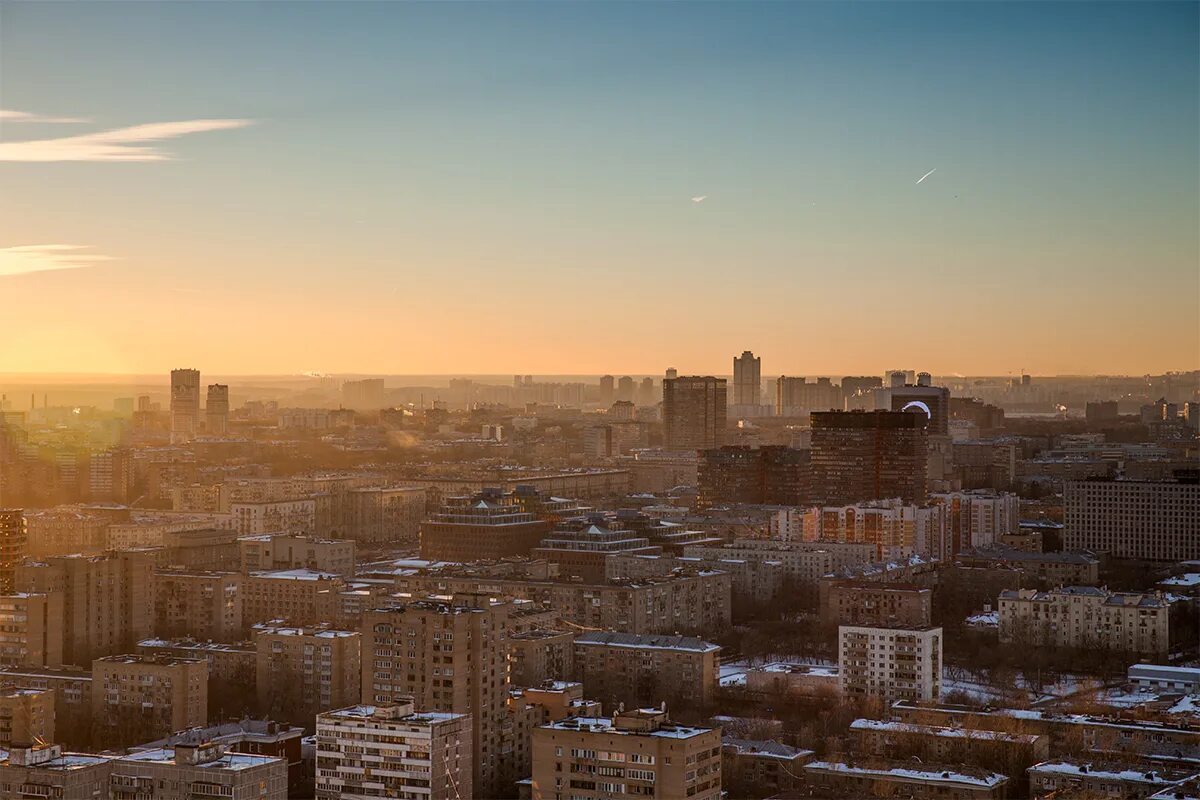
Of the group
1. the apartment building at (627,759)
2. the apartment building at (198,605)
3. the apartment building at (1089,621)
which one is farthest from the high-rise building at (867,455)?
the apartment building at (627,759)

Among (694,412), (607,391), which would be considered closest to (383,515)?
(694,412)

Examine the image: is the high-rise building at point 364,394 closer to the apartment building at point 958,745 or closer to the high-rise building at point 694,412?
the high-rise building at point 694,412

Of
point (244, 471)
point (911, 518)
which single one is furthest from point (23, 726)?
point (244, 471)

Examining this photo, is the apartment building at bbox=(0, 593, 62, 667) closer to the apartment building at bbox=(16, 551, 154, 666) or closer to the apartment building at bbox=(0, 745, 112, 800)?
the apartment building at bbox=(16, 551, 154, 666)

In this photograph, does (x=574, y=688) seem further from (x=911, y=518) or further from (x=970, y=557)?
(x=911, y=518)

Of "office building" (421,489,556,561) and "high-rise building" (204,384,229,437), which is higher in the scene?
"high-rise building" (204,384,229,437)

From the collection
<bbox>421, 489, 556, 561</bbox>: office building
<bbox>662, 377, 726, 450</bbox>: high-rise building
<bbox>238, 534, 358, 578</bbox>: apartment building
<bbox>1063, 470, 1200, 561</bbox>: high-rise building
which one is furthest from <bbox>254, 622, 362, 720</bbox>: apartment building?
<bbox>662, 377, 726, 450</bbox>: high-rise building
